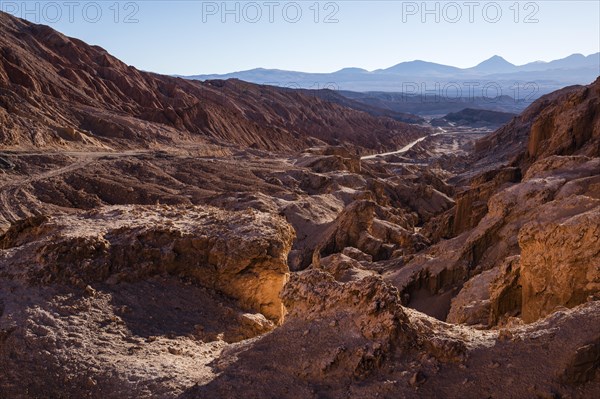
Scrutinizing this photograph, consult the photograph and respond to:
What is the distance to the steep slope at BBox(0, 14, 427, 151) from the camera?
36594 mm

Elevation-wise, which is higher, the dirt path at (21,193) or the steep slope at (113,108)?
the steep slope at (113,108)

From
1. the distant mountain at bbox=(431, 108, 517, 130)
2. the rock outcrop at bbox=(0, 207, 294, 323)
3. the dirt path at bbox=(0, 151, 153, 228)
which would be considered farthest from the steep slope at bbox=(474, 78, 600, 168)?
the distant mountain at bbox=(431, 108, 517, 130)

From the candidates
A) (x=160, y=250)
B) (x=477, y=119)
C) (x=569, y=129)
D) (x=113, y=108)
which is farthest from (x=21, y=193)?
(x=477, y=119)

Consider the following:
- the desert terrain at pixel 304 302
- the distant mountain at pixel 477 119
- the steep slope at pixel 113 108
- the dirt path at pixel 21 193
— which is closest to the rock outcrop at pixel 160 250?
the desert terrain at pixel 304 302

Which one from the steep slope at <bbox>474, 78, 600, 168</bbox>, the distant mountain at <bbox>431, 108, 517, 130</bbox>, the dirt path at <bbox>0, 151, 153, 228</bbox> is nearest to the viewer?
the dirt path at <bbox>0, 151, 153, 228</bbox>

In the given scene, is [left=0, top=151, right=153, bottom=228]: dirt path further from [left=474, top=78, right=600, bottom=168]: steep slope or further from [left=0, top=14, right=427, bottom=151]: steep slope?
[left=474, top=78, right=600, bottom=168]: steep slope

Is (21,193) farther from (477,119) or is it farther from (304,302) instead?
(477,119)

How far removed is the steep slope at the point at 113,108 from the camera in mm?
36594

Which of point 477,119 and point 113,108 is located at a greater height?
point 113,108

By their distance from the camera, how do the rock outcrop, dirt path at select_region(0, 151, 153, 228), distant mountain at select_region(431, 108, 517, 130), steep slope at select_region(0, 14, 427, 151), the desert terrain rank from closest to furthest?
the desert terrain → the rock outcrop → dirt path at select_region(0, 151, 153, 228) → steep slope at select_region(0, 14, 427, 151) → distant mountain at select_region(431, 108, 517, 130)

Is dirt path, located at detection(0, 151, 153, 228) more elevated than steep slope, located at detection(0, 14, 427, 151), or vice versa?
steep slope, located at detection(0, 14, 427, 151)

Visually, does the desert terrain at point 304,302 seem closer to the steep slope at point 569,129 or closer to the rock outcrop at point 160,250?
the rock outcrop at point 160,250

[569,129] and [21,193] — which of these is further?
[569,129]

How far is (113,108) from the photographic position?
155 ft
